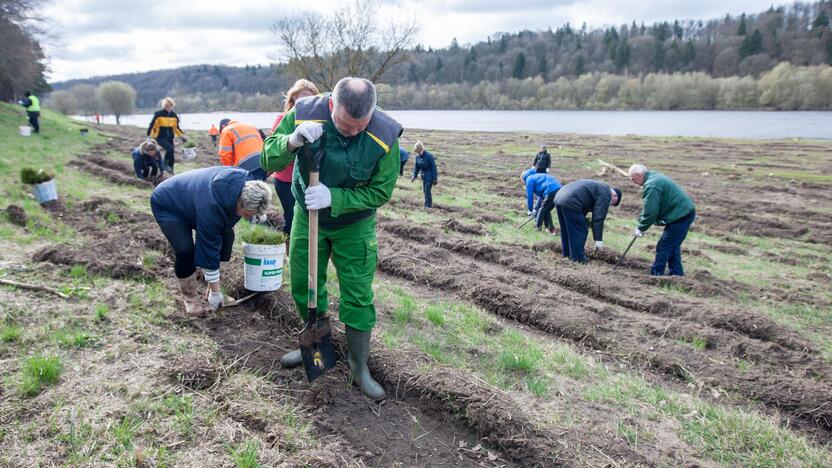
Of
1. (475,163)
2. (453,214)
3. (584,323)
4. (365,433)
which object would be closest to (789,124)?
(475,163)

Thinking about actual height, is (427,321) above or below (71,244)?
below

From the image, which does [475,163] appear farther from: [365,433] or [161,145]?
[365,433]

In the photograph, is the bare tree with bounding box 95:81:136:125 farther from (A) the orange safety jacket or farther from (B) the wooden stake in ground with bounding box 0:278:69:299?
(B) the wooden stake in ground with bounding box 0:278:69:299

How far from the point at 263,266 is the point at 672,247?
250 inches

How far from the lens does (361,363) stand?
13.0 feet

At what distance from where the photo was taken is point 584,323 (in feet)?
18.8

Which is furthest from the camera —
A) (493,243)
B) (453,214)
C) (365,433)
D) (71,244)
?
(453,214)

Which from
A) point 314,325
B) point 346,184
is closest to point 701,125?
point 346,184

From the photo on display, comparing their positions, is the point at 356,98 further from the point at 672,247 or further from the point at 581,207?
the point at 672,247

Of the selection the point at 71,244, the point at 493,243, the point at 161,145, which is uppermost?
the point at 161,145

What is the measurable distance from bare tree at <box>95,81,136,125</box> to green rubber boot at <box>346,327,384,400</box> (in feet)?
280

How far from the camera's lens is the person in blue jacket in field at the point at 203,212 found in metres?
4.25

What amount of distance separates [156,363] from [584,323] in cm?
436

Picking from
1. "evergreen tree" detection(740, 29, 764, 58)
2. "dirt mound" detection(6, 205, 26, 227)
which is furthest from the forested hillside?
"dirt mound" detection(6, 205, 26, 227)
